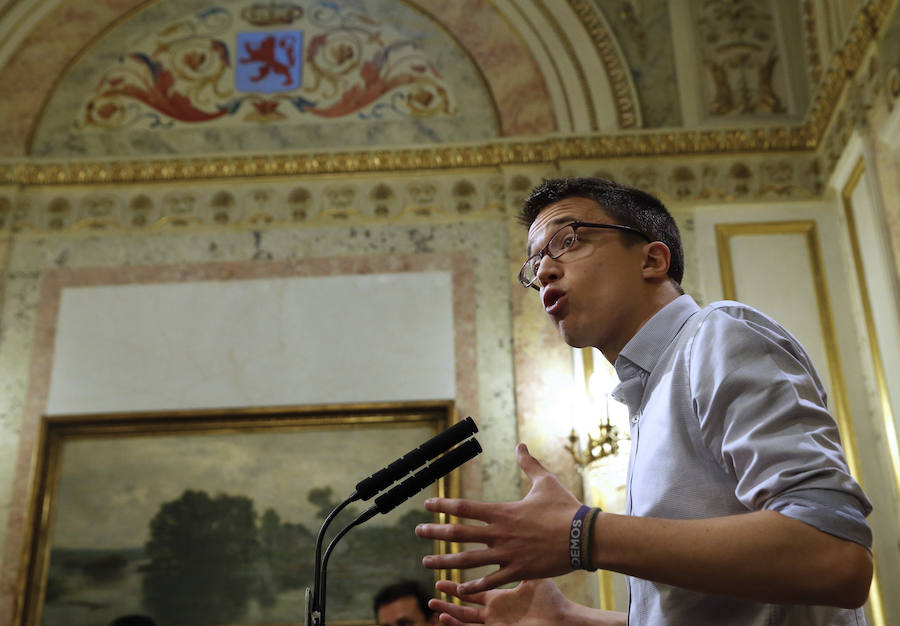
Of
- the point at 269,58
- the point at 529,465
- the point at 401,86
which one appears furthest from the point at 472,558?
the point at 269,58

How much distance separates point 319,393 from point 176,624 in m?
1.29

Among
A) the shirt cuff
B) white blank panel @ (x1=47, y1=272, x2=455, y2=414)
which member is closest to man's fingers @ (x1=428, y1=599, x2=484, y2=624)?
the shirt cuff

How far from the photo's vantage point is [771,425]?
1278 millimetres

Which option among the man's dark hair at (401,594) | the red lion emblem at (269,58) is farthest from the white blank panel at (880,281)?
the red lion emblem at (269,58)

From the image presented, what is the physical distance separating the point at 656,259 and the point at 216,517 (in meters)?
3.36

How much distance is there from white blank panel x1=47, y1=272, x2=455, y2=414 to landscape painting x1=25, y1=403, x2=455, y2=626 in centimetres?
12

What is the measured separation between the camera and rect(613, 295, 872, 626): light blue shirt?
4.01ft

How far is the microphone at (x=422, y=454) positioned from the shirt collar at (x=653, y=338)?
0.30 m

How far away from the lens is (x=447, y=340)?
4.94m

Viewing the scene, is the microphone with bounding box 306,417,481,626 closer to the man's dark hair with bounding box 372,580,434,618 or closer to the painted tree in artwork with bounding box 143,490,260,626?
the man's dark hair with bounding box 372,580,434,618

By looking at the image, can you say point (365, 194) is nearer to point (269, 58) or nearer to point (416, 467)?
point (269, 58)

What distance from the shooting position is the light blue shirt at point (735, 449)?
4.01 feet

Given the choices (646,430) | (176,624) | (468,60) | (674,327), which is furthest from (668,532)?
(468,60)

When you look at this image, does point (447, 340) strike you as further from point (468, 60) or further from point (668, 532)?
point (668, 532)
